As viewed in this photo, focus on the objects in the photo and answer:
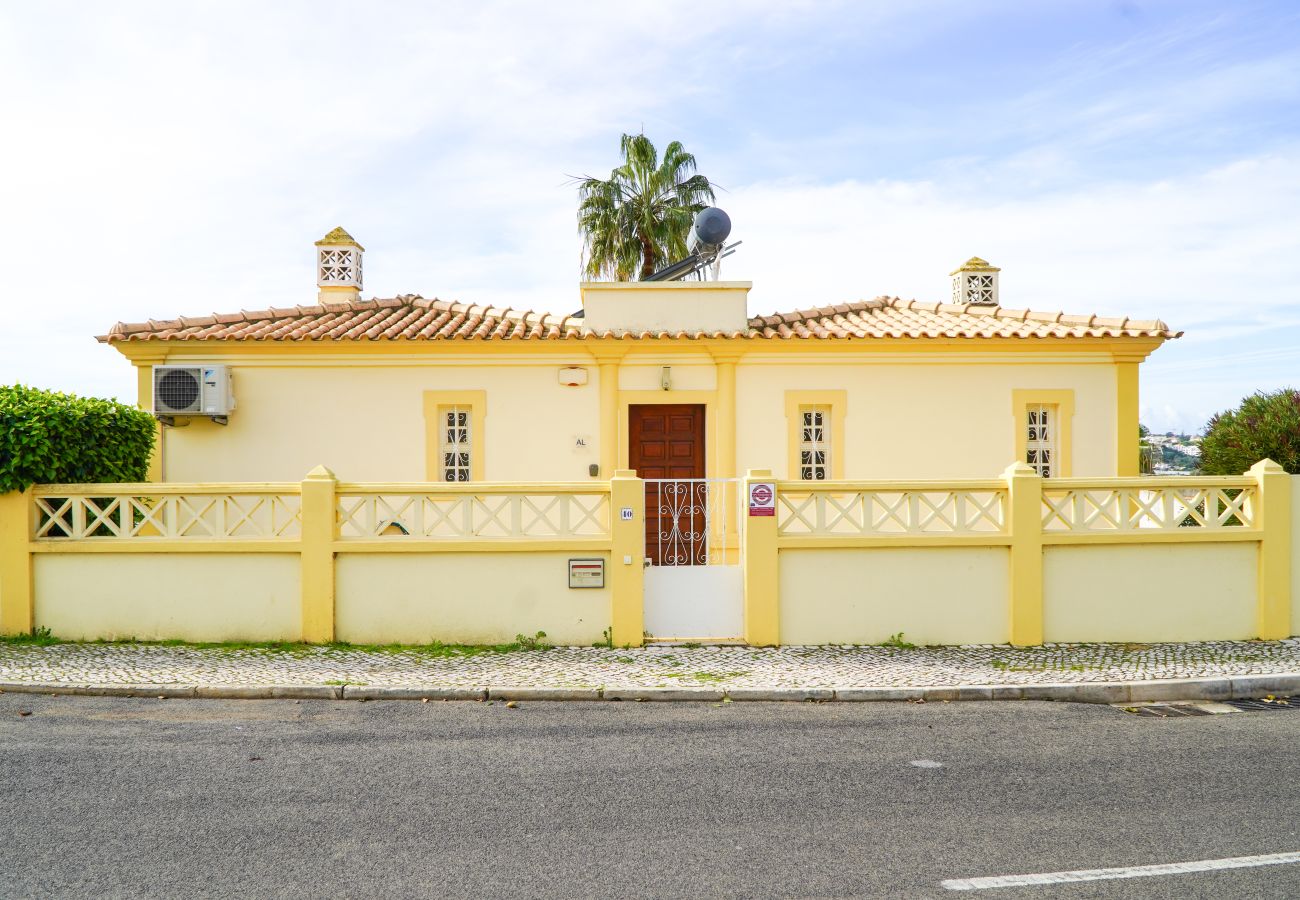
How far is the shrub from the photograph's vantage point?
11.4 meters

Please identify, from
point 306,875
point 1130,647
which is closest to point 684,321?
point 1130,647

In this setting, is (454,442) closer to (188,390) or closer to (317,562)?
(188,390)

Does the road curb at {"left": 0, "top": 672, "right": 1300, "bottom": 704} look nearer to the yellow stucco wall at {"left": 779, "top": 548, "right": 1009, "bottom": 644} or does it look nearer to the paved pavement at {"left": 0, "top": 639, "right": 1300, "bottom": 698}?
the paved pavement at {"left": 0, "top": 639, "right": 1300, "bottom": 698}

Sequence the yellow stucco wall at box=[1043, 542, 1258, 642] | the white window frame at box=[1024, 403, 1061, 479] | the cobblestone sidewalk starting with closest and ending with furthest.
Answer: the cobblestone sidewalk, the yellow stucco wall at box=[1043, 542, 1258, 642], the white window frame at box=[1024, 403, 1061, 479]

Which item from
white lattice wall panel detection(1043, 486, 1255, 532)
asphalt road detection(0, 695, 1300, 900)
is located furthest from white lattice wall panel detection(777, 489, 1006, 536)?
asphalt road detection(0, 695, 1300, 900)

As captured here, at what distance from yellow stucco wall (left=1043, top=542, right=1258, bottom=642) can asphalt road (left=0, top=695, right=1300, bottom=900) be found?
6.60 feet

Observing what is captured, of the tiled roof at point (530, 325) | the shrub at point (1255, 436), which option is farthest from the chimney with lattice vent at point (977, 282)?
the shrub at point (1255, 436)

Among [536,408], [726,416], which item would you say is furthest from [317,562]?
[726,416]

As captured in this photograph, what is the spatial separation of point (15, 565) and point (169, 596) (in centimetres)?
149

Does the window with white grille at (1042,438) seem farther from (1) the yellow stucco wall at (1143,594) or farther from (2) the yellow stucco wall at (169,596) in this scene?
(2) the yellow stucco wall at (169,596)

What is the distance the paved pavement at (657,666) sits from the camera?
7625 mm

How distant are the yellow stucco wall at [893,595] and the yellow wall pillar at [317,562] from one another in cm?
430

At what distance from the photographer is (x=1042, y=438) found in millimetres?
13016

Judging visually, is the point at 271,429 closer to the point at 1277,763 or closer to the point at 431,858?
the point at 431,858
